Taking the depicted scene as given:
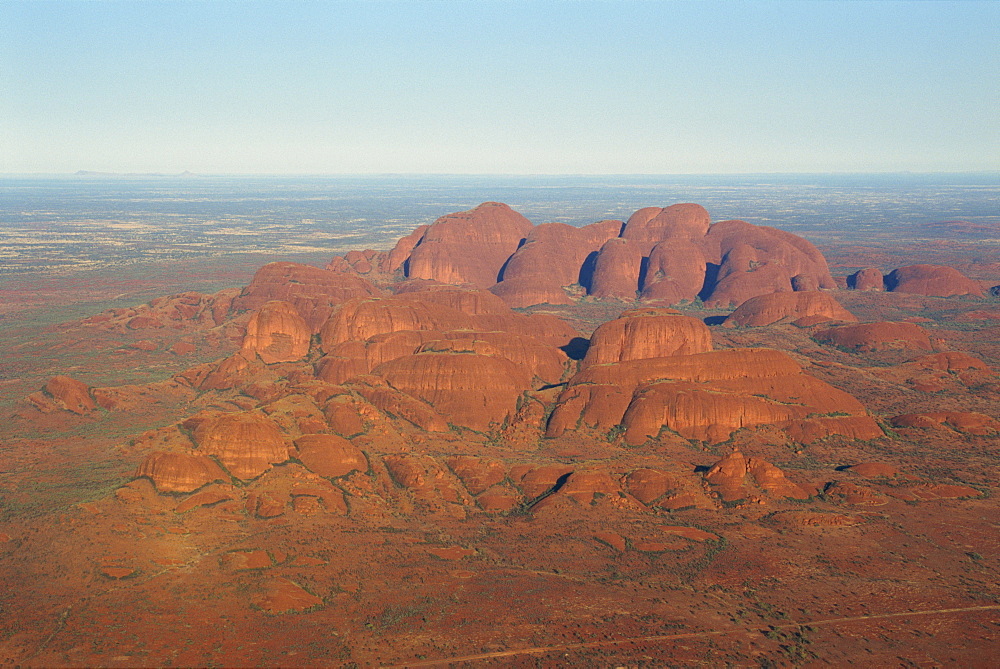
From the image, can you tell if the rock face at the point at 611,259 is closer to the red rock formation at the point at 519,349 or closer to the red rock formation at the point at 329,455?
the red rock formation at the point at 519,349

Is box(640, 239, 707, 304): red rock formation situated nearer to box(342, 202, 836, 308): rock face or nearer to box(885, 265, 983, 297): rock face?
box(342, 202, 836, 308): rock face

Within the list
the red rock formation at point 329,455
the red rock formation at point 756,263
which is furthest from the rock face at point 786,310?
the red rock formation at point 329,455

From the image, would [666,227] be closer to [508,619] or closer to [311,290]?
[311,290]

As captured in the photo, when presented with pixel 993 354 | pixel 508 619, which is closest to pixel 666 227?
pixel 993 354

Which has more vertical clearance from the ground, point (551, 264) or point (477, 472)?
point (551, 264)

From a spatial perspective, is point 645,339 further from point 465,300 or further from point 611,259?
point 611,259

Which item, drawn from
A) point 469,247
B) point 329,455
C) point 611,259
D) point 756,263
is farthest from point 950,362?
point 469,247

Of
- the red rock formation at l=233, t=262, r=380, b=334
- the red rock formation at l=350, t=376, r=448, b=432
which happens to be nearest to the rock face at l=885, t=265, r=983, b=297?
the red rock formation at l=233, t=262, r=380, b=334
